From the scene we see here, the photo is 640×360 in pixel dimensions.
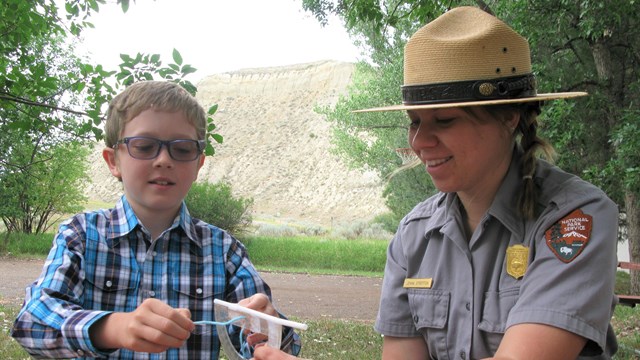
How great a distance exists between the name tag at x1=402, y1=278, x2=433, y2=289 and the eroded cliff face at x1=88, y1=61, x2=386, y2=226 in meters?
61.1

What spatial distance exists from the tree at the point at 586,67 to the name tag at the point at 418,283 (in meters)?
5.51

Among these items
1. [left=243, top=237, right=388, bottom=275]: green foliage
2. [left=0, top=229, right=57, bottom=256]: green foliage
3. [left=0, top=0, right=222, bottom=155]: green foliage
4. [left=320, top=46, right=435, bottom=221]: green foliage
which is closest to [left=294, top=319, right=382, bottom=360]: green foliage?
[left=0, top=0, right=222, bottom=155]: green foliage

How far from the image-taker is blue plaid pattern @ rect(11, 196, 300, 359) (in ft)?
6.24

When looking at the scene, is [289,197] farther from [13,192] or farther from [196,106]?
[196,106]

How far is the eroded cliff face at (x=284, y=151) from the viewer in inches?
2844

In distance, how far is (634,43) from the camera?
11.4 m

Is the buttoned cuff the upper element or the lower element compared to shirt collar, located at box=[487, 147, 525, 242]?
lower

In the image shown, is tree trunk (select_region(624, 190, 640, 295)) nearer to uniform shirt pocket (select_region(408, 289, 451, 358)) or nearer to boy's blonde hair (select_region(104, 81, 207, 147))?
uniform shirt pocket (select_region(408, 289, 451, 358))

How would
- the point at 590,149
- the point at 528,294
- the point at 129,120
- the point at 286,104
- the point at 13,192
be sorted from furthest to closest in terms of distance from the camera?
the point at 286,104
the point at 13,192
the point at 590,149
the point at 129,120
the point at 528,294

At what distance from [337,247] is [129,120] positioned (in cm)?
2157

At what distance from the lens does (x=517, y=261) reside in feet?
6.42

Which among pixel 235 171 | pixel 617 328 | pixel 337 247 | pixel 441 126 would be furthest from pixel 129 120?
pixel 235 171

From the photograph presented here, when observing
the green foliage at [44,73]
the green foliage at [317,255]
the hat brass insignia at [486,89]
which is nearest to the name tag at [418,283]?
the hat brass insignia at [486,89]

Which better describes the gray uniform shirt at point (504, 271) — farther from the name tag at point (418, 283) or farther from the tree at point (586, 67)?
the tree at point (586, 67)
